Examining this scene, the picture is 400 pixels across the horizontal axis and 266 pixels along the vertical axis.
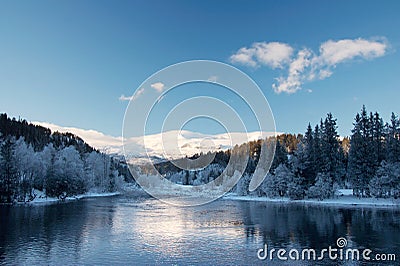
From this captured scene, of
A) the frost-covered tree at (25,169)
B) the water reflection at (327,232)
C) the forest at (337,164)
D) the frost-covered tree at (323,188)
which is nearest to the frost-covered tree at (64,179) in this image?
the frost-covered tree at (25,169)

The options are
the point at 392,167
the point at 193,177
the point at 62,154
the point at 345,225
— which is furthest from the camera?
the point at 193,177

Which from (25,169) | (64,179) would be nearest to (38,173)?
(25,169)

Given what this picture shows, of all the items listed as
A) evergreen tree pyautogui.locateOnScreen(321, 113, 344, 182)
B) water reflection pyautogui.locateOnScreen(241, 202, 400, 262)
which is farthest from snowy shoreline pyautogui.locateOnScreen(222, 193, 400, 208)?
water reflection pyautogui.locateOnScreen(241, 202, 400, 262)

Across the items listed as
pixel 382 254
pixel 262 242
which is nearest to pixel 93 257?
pixel 262 242

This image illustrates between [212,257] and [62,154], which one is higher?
[62,154]

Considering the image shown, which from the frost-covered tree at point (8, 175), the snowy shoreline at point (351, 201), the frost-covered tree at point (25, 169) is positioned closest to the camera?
the snowy shoreline at point (351, 201)

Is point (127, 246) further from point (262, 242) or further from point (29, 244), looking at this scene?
point (262, 242)

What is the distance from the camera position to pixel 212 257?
22.1 meters

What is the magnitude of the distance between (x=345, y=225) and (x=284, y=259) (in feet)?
59.0

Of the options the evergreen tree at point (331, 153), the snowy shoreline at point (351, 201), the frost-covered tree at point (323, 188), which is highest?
the evergreen tree at point (331, 153)

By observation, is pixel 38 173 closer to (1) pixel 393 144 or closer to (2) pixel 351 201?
(2) pixel 351 201

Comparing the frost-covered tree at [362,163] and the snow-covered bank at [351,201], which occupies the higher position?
the frost-covered tree at [362,163]

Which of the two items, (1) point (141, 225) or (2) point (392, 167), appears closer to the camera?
(1) point (141, 225)

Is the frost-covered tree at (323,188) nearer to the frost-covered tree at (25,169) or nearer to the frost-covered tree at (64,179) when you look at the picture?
the frost-covered tree at (64,179)
